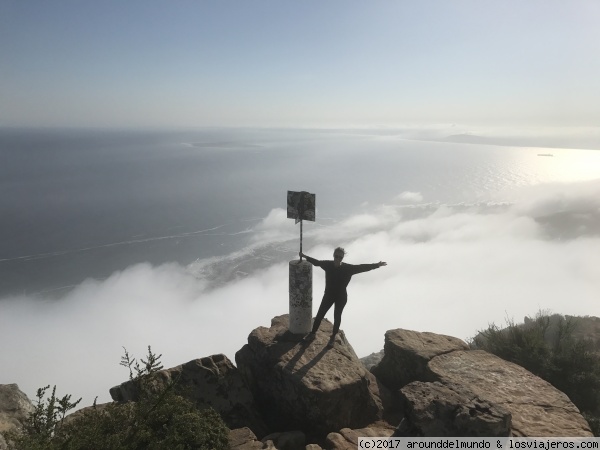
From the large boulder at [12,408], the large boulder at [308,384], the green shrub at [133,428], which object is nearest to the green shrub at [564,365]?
the large boulder at [308,384]

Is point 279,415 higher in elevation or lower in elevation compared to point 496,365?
lower

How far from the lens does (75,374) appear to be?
6078 cm

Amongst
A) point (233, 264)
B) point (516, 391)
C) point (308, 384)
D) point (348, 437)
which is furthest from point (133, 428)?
point (233, 264)

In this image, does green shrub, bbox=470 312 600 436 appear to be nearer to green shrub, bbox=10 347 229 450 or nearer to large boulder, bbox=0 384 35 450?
green shrub, bbox=10 347 229 450

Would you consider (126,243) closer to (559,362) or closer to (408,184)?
(559,362)

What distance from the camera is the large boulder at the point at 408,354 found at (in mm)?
8820

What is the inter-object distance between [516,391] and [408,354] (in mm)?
2326

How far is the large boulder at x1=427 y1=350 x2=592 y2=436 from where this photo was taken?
6.16 m

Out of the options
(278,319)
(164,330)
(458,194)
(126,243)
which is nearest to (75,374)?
(164,330)

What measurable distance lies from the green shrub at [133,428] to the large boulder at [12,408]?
2114mm

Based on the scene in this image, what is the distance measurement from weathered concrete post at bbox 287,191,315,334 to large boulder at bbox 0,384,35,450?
563 cm

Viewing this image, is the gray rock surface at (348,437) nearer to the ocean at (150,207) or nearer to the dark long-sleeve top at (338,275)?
the dark long-sleeve top at (338,275)

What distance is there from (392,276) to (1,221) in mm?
106330

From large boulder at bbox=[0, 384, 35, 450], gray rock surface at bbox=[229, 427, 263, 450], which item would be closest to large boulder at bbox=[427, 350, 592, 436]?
gray rock surface at bbox=[229, 427, 263, 450]
